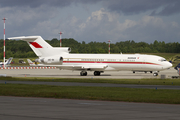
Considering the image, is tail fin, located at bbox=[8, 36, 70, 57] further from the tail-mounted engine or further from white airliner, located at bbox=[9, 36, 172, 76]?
the tail-mounted engine

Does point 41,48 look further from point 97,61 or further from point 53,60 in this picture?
point 97,61

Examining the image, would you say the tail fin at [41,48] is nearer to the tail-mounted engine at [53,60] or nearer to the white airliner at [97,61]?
the white airliner at [97,61]

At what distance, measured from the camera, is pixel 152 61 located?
58.3 meters

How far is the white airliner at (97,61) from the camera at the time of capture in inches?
2292

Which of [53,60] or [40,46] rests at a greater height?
[40,46]

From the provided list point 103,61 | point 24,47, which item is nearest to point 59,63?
point 103,61

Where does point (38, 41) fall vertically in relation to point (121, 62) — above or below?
above

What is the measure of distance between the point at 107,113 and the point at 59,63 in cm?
4472

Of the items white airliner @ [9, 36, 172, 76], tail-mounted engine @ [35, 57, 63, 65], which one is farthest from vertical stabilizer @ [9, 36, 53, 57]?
tail-mounted engine @ [35, 57, 63, 65]

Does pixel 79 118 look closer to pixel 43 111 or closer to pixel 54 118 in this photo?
pixel 54 118

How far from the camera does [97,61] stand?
59.7 metres

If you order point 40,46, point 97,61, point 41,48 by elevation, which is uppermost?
point 40,46

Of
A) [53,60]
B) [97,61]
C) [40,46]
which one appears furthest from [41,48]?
[97,61]

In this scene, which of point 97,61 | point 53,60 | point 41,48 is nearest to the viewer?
point 97,61
